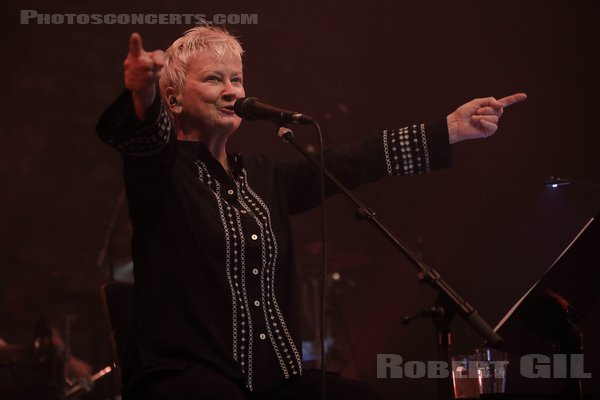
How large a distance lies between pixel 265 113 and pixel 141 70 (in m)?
0.34

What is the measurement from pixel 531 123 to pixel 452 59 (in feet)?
1.45

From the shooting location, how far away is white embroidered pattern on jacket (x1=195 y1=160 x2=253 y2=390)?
5.66 ft

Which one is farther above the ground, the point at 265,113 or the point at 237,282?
the point at 265,113

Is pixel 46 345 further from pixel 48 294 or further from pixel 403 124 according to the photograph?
pixel 403 124

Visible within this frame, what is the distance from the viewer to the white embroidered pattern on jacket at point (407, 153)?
2.05m

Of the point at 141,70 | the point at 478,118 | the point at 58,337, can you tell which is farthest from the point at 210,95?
the point at 58,337

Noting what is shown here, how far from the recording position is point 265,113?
1744 millimetres

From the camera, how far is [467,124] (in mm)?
2010

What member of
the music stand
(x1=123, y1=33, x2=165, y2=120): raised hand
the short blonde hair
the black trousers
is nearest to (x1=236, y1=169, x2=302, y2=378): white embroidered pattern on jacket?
the black trousers

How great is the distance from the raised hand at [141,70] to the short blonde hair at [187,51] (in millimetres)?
459

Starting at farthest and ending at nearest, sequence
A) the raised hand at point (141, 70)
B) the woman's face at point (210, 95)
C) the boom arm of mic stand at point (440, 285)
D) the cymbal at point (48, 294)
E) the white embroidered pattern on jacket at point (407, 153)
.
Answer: the cymbal at point (48, 294), the white embroidered pattern on jacket at point (407, 153), the woman's face at point (210, 95), the boom arm of mic stand at point (440, 285), the raised hand at point (141, 70)

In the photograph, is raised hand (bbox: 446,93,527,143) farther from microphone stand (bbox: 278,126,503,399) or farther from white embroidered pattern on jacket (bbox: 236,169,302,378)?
white embroidered pattern on jacket (bbox: 236,169,302,378)

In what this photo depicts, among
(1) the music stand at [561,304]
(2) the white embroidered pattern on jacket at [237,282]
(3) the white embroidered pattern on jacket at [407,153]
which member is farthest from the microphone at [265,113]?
(1) the music stand at [561,304]

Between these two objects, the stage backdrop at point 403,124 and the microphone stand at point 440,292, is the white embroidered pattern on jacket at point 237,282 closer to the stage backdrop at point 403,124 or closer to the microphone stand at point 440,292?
the microphone stand at point 440,292
